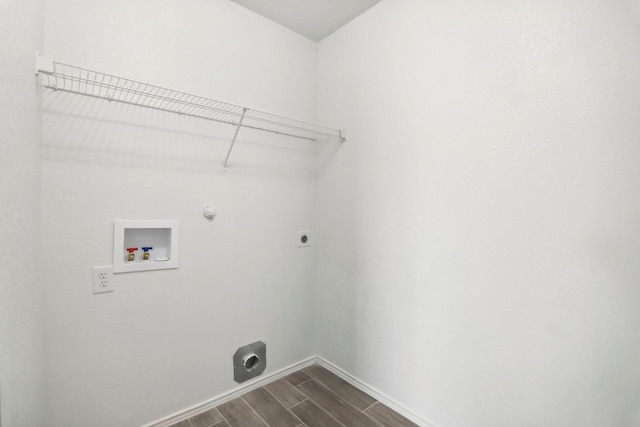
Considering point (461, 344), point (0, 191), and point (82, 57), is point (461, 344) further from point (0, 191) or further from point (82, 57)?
point (82, 57)

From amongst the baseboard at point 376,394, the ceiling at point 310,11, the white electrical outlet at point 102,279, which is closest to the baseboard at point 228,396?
the baseboard at point 376,394

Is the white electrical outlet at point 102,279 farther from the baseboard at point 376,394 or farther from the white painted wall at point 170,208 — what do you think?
the baseboard at point 376,394

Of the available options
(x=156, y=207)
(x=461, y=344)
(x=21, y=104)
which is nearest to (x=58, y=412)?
(x=156, y=207)

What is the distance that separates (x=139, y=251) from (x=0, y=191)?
2.68 feet

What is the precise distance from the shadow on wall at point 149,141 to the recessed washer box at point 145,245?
308 millimetres

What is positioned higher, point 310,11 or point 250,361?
point 310,11

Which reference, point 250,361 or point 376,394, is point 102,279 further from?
point 376,394

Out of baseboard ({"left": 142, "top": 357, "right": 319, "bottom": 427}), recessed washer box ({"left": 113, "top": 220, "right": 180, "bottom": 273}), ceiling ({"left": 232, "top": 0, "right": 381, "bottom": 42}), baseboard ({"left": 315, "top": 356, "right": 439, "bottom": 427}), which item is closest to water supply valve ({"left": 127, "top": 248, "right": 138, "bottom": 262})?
recessed washer box ({"left": 113, "top": 220, "right": 180, "bottom": 273})

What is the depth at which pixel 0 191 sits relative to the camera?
2.45ft

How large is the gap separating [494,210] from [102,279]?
1.86m

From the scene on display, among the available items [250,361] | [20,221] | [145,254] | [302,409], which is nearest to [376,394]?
[302,409]

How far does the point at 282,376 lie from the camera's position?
2.03m

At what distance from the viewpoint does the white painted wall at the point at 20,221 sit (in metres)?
0.77

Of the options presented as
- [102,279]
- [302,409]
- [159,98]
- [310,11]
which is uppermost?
[310,11]
